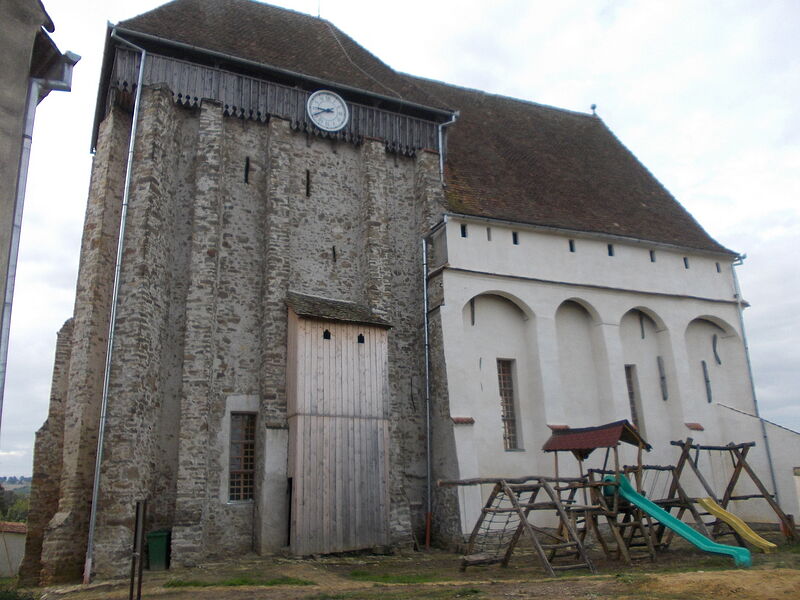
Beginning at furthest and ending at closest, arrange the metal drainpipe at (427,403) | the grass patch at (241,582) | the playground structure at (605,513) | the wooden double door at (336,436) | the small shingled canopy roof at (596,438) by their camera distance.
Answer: the metal drainpipe at (427,403)
the wooden double door at (336,436)
the small shingled canopy roof at (596,438)
the playground structure at (605,513)
the grass patch at (241,582)

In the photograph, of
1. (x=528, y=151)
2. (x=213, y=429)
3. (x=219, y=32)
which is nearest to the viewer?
(x=213, y=429)

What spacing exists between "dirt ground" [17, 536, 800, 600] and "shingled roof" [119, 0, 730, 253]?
923 cm

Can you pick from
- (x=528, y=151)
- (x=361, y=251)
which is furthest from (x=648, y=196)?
(x=361, y=251)

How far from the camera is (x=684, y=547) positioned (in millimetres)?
14719

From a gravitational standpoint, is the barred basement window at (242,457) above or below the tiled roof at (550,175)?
below

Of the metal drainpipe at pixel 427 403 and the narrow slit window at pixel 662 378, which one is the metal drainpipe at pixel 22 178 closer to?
the metal drainpipe at pixel 427 403

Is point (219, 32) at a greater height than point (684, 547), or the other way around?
point (219, 32)

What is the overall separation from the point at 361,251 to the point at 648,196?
37.1 feet

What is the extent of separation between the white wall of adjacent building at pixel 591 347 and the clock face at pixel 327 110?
158 inches

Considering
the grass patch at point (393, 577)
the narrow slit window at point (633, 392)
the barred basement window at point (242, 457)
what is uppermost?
the narrow slit window at point (633, 392)

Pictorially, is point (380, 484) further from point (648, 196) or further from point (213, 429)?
point (648, 196)

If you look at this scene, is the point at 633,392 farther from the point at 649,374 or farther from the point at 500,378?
the point at 500,378

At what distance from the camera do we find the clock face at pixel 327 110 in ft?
58.1

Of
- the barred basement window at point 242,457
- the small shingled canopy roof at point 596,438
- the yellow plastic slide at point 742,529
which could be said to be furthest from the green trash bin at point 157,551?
the yellow plastic slide at point 742,529
